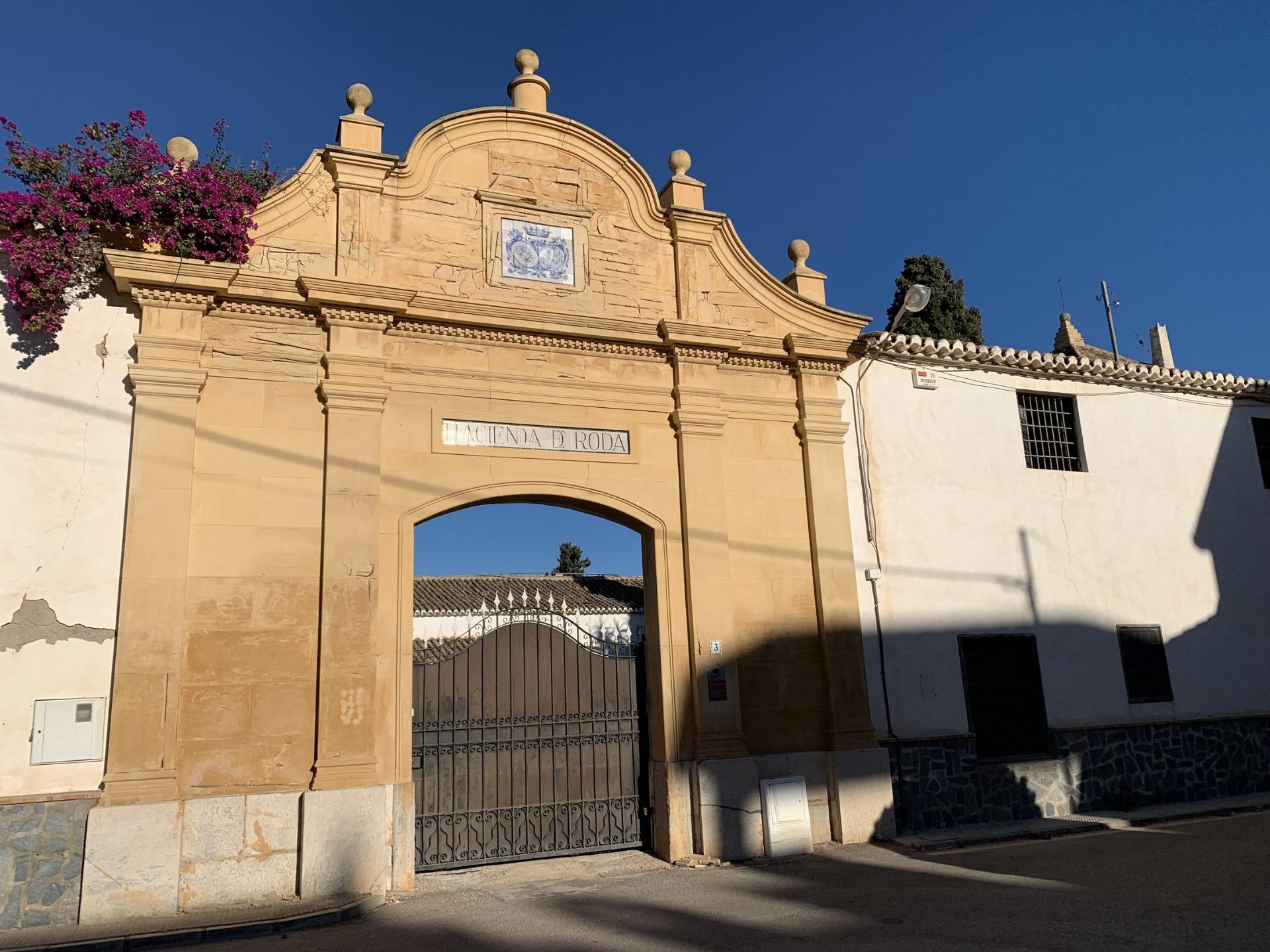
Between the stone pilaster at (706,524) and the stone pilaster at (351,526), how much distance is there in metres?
3.16

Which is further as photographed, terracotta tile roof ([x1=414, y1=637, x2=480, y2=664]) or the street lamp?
the street lamp

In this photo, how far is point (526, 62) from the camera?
1115cm

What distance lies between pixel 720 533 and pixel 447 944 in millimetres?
5044

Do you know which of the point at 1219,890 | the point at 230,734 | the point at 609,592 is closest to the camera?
the point at 1219,890

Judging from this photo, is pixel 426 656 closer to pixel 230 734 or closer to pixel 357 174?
pixel 230 734

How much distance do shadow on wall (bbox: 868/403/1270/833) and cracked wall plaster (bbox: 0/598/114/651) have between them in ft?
26.8

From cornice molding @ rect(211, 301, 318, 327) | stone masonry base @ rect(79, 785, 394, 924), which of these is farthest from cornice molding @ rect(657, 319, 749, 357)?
stone masonry base @ rect(79, 785, 394, 924)

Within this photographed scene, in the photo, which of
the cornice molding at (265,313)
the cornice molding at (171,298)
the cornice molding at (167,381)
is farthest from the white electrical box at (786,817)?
the cornice molding at (171,298)

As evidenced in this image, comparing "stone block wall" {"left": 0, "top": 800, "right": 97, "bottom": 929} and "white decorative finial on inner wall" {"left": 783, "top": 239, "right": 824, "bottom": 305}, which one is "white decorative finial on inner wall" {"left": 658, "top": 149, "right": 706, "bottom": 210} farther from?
"stone block wall" {"left": 0, "top": 800, "right": 97, "bottom": 929}

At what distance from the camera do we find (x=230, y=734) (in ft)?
27.0

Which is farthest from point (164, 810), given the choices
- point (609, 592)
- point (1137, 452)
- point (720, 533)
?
point (609, 592)

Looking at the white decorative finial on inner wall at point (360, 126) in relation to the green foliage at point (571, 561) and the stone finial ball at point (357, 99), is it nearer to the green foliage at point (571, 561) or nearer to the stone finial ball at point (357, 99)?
the stone finial ball at point (357, 99)

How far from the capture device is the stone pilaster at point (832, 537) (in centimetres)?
1051

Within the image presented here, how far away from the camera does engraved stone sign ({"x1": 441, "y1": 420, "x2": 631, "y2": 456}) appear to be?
975 cm
